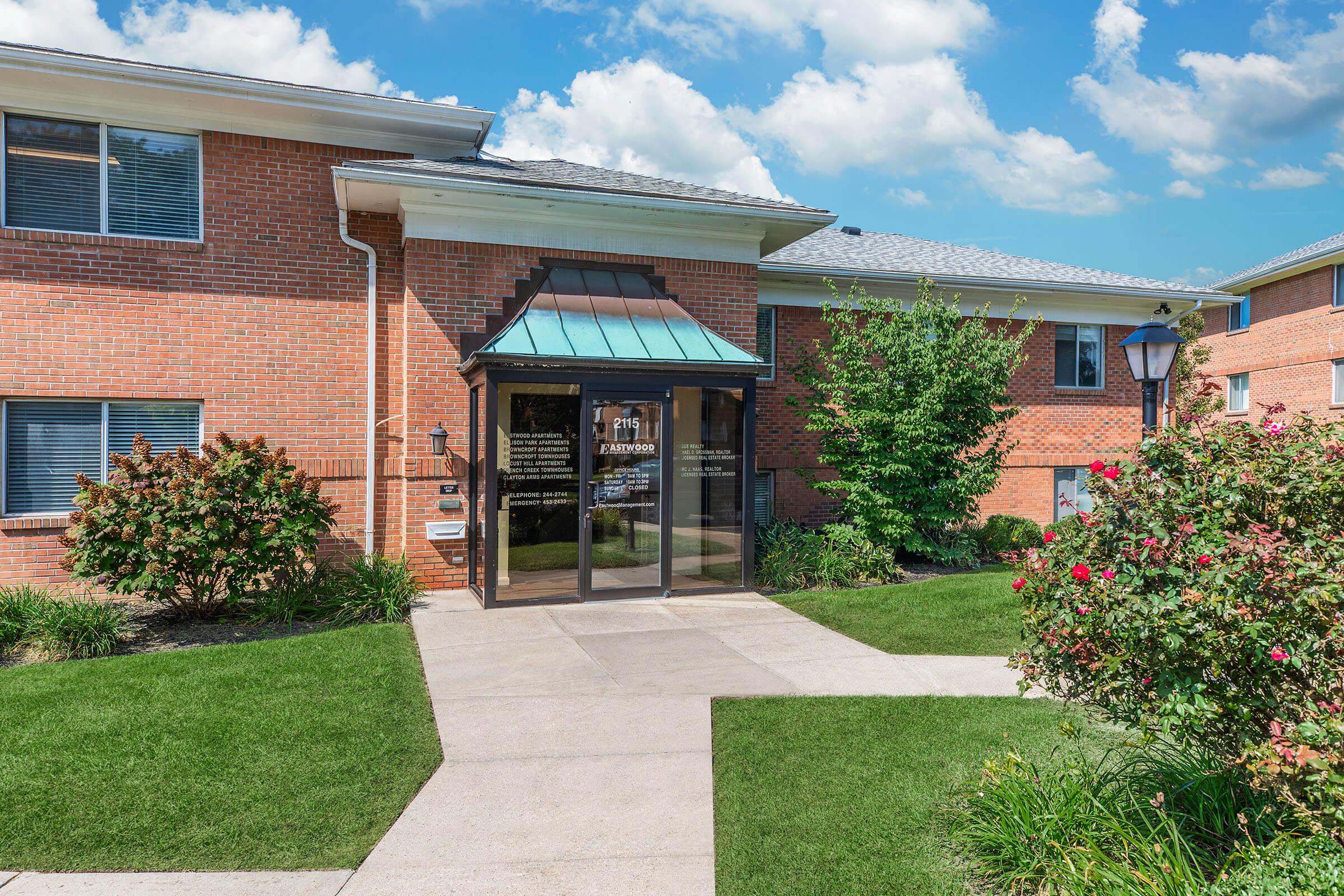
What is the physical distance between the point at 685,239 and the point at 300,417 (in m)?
5.53

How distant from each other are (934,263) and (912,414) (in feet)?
19.8

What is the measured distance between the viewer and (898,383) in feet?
39.2

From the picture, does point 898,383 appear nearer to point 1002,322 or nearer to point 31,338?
point 1002,322

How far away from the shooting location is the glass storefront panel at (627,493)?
998cm

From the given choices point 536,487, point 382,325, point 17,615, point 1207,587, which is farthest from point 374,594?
point 1207,587

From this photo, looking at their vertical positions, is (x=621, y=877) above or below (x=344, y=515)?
below

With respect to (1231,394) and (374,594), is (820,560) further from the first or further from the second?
(1231,394)

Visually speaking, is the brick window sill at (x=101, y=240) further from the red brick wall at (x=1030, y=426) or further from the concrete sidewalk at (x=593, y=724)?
the red brick wall at (x=1030, y=426)

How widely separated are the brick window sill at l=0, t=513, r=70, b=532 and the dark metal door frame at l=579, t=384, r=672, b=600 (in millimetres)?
5765

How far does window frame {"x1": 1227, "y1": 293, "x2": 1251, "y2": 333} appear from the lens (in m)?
28.1

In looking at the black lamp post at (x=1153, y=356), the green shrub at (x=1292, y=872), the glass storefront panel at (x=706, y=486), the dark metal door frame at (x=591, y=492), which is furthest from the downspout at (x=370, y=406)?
the green shrub at (x=1292, y=872)

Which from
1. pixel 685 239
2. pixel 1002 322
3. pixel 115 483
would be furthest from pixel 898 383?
pixel 115 483

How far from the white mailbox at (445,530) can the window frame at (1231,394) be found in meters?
27.2

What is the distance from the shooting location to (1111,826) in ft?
12.0
